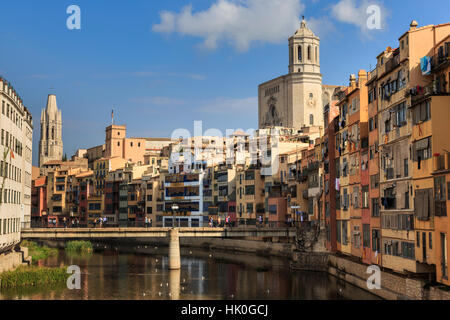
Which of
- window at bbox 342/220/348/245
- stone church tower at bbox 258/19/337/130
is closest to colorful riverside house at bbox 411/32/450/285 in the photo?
window at bbox 342/220/348/245

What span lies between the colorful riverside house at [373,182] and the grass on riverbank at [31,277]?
28.3m

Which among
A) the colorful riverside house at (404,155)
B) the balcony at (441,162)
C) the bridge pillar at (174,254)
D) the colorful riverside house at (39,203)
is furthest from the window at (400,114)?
the colorful riverside house at (39,203)

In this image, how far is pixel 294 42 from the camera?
7151 inches

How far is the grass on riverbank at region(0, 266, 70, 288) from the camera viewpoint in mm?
53500

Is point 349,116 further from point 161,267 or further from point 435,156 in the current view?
point 161,267

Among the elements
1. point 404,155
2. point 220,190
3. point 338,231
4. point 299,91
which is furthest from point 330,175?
point 299,91

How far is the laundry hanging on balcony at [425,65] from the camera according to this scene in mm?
40250

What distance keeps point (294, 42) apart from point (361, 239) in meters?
135

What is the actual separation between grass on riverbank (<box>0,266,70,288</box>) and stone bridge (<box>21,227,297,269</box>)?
14.1 meters

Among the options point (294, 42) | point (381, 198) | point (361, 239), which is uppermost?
point (294, 42)

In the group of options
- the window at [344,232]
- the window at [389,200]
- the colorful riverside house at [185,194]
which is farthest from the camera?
the colorful riverside house at [185,194]

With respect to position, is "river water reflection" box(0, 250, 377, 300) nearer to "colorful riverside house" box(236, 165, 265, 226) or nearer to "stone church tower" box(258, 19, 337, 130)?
"colorful riverside house" box(236, 165, 265, 226)

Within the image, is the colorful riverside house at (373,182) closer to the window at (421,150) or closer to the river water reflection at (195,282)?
the river water reflection at (195,282)
